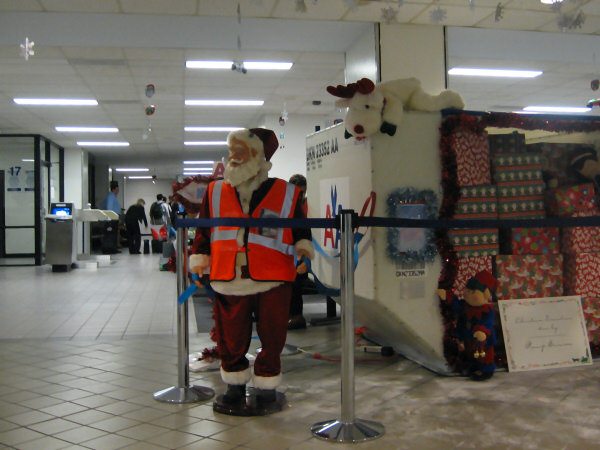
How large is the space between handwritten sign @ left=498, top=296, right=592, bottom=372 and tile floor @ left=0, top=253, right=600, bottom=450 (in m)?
0.09

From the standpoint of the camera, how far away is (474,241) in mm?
3732

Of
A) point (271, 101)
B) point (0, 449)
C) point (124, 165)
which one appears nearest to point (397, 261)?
point (0, 449)

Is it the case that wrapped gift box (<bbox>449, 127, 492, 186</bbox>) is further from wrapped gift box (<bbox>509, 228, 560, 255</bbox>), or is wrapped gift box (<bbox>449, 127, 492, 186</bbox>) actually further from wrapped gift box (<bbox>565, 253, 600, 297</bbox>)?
wrapped gift box (<bbox>565, 253, 600, 297</bbox>)

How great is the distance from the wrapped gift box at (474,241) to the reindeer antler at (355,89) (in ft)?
3.46

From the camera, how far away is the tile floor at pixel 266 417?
2.59 metres

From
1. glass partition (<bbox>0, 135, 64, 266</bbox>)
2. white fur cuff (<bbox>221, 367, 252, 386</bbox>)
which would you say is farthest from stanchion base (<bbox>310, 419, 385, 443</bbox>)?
glass partition (<bbox>0, 135, 64, 266</bbox>)

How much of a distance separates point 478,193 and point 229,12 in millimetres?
3498

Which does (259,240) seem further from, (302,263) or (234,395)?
(234,395)

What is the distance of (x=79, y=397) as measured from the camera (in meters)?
3.30

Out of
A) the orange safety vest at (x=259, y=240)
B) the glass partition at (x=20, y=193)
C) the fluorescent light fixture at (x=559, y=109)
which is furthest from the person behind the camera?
the glass partition at (x=20, y=193)

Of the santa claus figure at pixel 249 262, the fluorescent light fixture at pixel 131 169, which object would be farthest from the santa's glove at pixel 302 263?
the fluorescent light fixture at pixel 131 169

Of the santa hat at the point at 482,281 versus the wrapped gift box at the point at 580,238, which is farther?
the wrapped gift box at the point at 580,238

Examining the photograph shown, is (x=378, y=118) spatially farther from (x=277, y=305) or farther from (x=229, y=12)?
(x=229, y=12)

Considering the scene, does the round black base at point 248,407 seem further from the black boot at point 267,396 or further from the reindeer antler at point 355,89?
the reindeer antler at point 355,89
